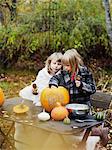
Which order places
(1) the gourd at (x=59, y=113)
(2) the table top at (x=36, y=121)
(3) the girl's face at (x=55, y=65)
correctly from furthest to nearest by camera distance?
(3) the girl's face at (x=55, y=65), (1) the gourd at (x=59, y=113), (2) the table top at (x=36, y=121)

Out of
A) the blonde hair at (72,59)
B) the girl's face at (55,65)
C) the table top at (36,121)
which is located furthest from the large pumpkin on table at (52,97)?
the girl's face at (55,65)

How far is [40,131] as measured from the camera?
4.62 meters

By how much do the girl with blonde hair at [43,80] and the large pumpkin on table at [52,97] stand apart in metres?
0.35

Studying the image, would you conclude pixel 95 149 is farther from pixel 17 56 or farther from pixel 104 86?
pixel 17 56

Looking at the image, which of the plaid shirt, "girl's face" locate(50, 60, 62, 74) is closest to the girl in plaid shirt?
the plaid shirt

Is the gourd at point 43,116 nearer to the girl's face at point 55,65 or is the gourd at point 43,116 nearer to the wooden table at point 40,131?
the wooden table at point 40,131

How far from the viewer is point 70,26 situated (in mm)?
8375

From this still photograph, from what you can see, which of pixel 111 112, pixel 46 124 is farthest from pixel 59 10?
pixel 46 124

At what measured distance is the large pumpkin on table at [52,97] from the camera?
433 centimetres

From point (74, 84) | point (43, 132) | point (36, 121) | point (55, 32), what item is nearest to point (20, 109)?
point (36, 121)

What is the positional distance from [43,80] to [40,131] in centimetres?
66

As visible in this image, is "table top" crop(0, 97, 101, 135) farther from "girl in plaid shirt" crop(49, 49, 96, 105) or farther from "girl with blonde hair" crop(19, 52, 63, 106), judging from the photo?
"girl in plaid shirt" crop(49, 49, 96, 105)

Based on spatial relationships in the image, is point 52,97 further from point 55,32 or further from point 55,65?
point 55,32

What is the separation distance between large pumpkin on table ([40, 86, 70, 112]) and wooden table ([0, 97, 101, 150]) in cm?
14
